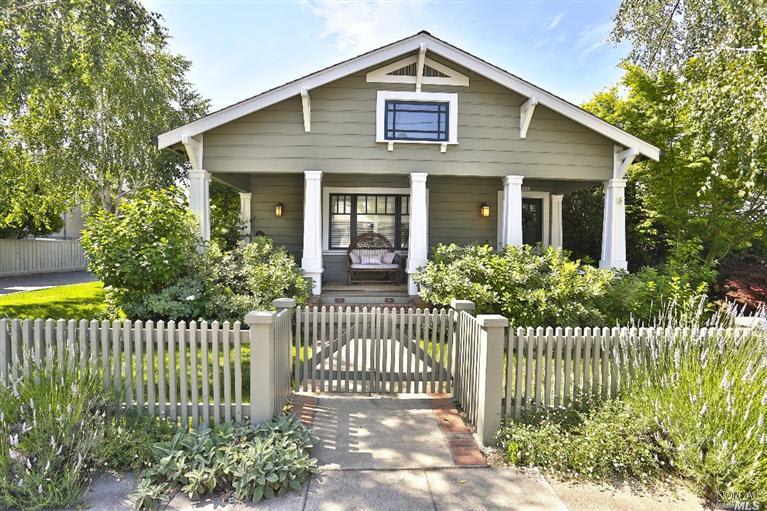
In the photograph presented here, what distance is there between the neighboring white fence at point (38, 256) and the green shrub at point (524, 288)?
553 inches

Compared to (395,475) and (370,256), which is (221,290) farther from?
(395,475)

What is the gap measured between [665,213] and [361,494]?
34.4 feet

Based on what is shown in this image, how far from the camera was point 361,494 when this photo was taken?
2.88m

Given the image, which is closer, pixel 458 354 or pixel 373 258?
pixel 458 354

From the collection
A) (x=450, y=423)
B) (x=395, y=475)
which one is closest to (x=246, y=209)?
(x=450, y=423)

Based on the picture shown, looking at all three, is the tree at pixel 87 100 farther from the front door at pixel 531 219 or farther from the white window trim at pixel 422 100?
the front door at pixel 531 219

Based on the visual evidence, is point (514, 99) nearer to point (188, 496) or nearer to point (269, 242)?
point (269, 242)

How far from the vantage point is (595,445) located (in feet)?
10.5

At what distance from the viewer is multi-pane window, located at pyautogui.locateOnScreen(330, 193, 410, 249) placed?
10.6m

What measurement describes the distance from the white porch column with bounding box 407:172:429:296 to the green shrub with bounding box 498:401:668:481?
488 centimetres

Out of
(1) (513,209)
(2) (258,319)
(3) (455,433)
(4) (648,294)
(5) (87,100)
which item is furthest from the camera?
(5) (87,100)

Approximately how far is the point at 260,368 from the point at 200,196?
18.9 feet

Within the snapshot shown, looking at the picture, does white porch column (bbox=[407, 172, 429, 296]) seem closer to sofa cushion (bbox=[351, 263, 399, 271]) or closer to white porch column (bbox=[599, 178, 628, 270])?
sofa cushion (bbox=[351, 263, 399, 271])

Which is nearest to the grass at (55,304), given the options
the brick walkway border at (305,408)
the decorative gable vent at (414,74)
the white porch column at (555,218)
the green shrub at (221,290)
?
the green shrub at (221,290)
